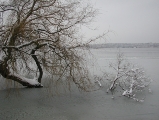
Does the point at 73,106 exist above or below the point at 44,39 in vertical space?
below

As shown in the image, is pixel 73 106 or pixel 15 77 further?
pixel 15 77

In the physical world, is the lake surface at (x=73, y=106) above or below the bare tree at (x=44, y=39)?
below

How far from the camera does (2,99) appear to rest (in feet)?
21.7

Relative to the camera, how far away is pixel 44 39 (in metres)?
6.82

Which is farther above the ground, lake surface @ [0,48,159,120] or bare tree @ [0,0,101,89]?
bare tree @ [0,0,101,89]

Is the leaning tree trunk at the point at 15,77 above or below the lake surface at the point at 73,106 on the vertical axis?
above

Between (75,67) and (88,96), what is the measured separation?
4.86 ft

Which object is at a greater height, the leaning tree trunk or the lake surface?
the leaning tree trunk

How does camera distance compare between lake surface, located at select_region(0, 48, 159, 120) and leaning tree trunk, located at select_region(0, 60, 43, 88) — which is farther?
leaning tree trunk, located at select_region(0, 60, 43, 88)

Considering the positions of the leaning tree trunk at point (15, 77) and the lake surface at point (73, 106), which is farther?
the leaning tree trunk at point (15, 77)

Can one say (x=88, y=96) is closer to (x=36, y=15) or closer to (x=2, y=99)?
(x=2, y=99)

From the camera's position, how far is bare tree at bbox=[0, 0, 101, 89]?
21.8 feet

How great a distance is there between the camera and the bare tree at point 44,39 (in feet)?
21.8

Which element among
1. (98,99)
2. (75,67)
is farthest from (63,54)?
(98,99)
